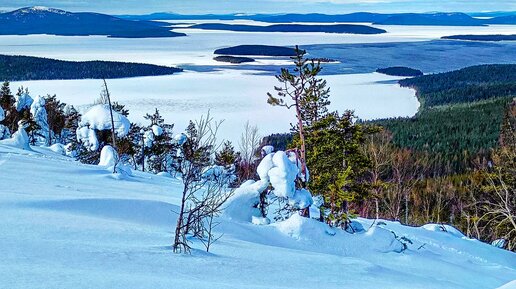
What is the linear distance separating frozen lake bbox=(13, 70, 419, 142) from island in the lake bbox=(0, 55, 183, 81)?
7.38m

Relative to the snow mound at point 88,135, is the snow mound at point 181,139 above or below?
below

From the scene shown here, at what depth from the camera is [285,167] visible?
11.9m

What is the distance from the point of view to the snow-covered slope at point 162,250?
598 cm

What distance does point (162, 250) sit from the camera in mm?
7508

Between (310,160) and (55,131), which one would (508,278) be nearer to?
(310,160)

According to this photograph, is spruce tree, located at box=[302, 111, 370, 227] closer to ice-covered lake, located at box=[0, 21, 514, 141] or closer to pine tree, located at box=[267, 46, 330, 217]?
pine tree, located at box=[267, 46, 330, 217]

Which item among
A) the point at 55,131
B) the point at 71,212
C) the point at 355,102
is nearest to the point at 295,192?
the point at 71,212

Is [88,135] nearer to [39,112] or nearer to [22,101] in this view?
[39,112]

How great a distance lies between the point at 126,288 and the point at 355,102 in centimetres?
13084

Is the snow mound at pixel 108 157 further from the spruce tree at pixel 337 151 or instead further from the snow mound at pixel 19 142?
the spruce tree at pixel 337 151

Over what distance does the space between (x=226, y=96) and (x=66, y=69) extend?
2527 inches

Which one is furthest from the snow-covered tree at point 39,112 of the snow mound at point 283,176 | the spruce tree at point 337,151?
the snow mound at point 283,176

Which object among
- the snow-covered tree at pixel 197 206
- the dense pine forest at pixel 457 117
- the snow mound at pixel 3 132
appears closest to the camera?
the snow-covered tree at pixel 197 206

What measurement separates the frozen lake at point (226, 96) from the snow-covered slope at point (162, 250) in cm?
6525
